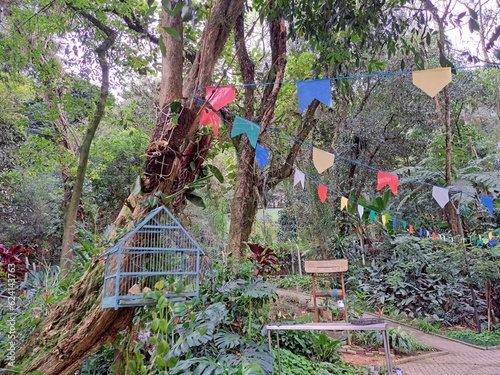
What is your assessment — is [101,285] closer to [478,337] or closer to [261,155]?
[261,155]

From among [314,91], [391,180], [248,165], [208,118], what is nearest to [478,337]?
[391,180]

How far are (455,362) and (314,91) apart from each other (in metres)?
3.74

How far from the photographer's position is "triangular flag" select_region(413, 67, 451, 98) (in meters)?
2.36

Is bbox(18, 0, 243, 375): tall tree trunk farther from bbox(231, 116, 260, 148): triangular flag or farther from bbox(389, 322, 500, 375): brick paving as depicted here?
bbox(389, 322, 500, 375): brick paving

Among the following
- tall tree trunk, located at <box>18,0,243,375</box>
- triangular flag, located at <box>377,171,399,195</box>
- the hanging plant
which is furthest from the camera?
triangular flag, located at <box>377,171,399,195</box>

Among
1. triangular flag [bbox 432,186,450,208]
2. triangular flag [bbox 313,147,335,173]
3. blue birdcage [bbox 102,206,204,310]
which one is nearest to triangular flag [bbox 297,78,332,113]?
triangular flag [bbox 313,147,335,173]

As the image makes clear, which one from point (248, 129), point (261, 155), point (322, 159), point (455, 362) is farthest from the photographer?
point (455, 362)

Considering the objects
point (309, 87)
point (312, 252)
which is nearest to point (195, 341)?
point (309, 87)

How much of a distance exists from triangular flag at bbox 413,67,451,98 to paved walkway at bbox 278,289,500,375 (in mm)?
2973

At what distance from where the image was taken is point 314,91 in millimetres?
2646

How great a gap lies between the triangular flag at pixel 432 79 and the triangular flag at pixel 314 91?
2.00 ft

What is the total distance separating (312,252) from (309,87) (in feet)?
18.9

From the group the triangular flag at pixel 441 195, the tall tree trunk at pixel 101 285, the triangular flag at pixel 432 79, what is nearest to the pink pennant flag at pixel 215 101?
the tall tree trunk at pixel 101 285

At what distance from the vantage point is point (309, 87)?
2654mm
